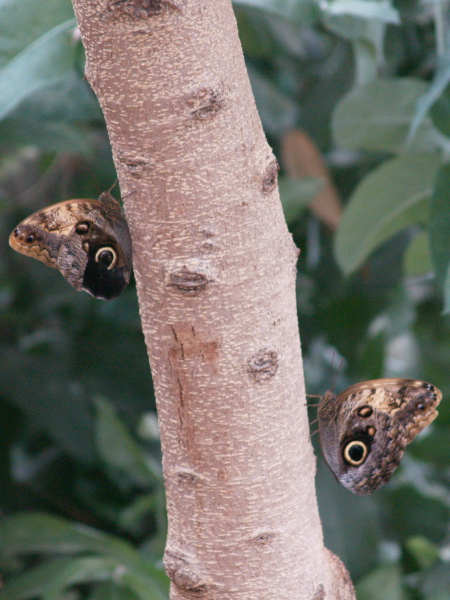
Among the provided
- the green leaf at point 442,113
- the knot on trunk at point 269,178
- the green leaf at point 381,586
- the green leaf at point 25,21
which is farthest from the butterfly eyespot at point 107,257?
the green leaf at point 381,586

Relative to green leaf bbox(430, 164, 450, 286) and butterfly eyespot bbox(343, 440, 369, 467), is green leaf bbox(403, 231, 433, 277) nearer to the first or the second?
green leaf bbox(430, 164, 450, 286)

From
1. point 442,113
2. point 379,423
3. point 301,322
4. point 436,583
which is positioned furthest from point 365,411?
point 301,322

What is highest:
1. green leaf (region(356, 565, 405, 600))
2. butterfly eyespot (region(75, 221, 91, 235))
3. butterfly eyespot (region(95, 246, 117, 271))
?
butterfly eyespot (region(75, 221, 91, 235))

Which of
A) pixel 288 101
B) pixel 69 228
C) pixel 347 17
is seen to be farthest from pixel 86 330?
pixel 69 228

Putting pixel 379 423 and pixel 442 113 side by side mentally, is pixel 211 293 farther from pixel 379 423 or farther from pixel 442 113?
pixel 442 113

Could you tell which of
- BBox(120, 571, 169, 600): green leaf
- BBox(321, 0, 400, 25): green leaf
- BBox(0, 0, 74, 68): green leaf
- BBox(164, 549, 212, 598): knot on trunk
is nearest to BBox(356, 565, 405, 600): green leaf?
BBox(120, 571, 169, 600): green leaf

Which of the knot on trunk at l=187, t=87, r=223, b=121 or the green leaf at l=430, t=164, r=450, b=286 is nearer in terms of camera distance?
the knot on trunk at l=187, t=87, r=223, b=121

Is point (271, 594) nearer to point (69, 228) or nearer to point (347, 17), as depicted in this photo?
point (69, 228)
